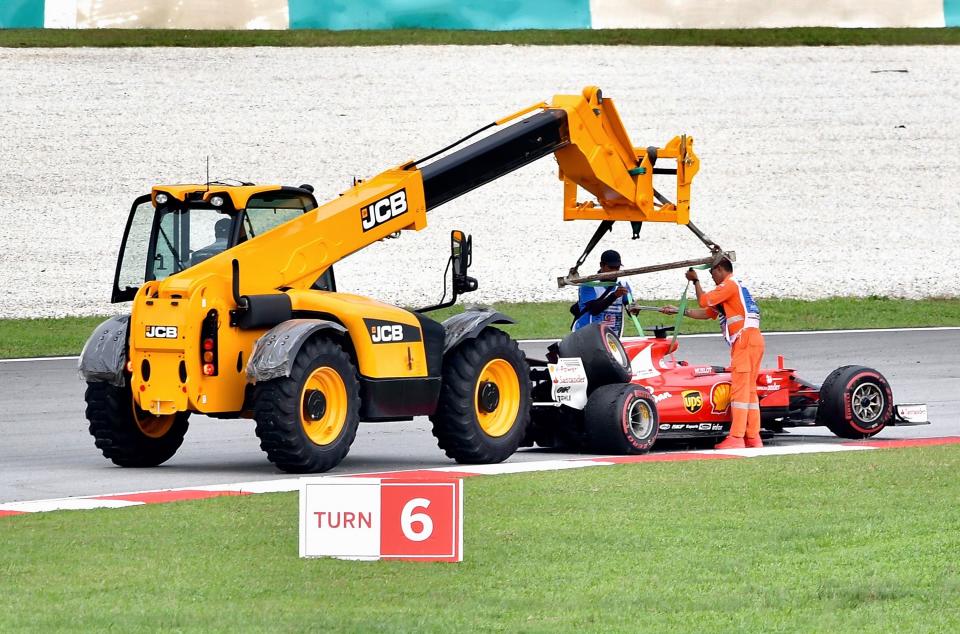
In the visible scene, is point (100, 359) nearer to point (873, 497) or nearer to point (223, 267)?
point (223, 267)

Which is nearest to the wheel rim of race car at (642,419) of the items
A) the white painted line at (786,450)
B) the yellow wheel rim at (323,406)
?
the white painted line at (786,450)

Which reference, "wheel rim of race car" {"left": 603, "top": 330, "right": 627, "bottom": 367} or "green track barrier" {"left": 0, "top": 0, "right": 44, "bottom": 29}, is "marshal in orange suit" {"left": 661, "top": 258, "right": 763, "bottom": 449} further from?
"green track barrier" {"left": 0, "top": 0, "right": 44, "bottom": 29}

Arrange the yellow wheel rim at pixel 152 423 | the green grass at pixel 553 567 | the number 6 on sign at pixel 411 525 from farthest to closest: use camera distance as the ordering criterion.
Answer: the yellow wheel rim at pixel 152 423 → the number 6 on sign at pixel 411 525 → the green grass at pixel 553 567

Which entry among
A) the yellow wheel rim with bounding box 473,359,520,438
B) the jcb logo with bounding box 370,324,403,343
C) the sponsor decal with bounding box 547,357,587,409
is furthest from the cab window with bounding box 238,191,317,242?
the sponsor decal with bounding box 547,357,587,409

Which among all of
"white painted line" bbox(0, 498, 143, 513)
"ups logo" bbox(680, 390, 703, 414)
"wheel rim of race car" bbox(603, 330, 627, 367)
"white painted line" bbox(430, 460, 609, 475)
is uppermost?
"wheel rim of race car" bbox(603, 330, 627, 367)

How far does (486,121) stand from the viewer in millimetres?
33969

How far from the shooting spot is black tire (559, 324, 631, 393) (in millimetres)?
13703

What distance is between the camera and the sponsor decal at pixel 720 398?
14008 mm

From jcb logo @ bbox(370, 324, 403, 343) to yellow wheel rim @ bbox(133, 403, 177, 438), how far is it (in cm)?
188

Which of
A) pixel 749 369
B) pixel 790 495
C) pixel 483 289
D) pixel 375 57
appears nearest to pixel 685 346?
pixel 483 289

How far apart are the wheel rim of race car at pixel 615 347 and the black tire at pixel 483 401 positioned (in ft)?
2.70

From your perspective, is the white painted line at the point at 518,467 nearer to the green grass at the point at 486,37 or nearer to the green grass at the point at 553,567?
the green grass at the point at 553,567

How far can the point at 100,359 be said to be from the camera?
12.5 meters

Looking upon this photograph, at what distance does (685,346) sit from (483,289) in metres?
6.31
